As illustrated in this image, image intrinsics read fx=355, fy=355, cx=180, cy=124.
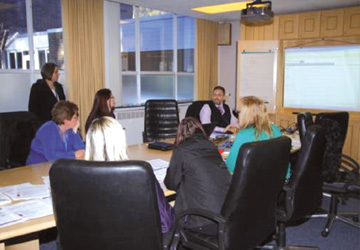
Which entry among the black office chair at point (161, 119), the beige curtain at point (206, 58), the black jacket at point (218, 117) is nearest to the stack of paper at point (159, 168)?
the black office chair at point (161, 119)

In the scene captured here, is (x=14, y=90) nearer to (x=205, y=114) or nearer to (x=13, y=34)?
(x=13, y=34)

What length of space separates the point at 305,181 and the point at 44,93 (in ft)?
10.8

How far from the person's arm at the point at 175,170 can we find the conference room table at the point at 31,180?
0.53ft

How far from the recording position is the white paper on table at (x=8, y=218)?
5.37ft

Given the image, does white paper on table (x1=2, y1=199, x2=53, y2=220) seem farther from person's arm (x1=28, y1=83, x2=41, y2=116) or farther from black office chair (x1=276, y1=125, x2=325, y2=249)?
person's arm (x1=28, y1=83, x2=41, y2=116)

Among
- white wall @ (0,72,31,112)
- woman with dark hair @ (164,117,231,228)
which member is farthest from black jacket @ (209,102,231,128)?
woman with dark hair @ (164,117,231,228)

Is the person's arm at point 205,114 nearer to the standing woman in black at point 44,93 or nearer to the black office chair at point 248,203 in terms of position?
the standing woman in black at point 44,93

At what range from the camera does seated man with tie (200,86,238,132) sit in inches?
179

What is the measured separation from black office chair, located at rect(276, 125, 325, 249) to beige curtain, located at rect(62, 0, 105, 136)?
3.39 metres

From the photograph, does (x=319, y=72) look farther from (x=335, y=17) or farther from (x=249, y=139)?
(x=249, y=139)

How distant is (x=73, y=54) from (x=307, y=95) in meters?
3.75

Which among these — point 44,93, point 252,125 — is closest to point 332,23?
point 252,125

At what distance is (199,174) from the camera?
1.94m

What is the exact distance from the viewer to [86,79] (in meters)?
5.05
